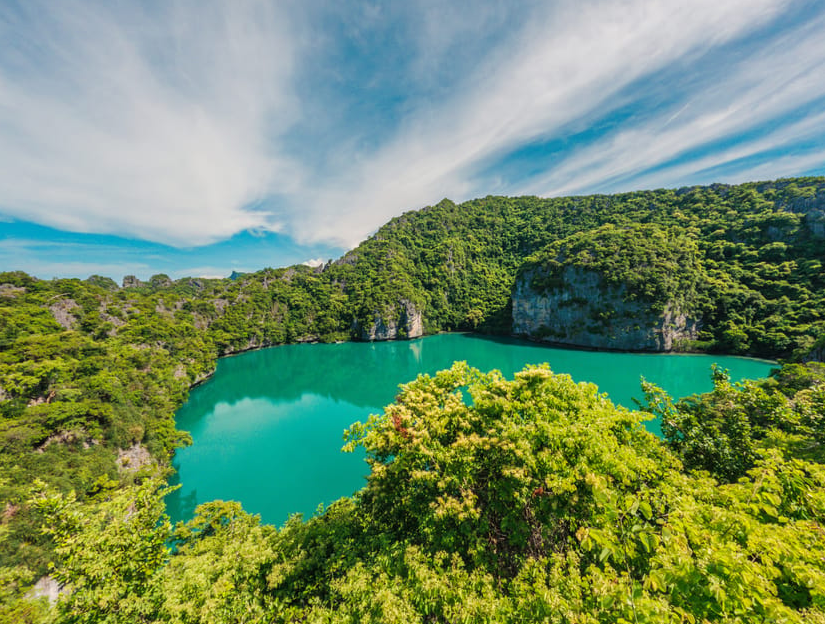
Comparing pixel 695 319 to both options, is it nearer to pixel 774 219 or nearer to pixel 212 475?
pixel 774 219

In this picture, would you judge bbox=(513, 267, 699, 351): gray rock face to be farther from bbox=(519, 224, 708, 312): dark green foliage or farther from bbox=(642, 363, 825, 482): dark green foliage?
bbox=(642, 363, 825, 482): dark green foliage

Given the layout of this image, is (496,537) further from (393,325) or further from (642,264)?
(393,325)

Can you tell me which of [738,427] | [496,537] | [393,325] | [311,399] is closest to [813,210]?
[738,427]

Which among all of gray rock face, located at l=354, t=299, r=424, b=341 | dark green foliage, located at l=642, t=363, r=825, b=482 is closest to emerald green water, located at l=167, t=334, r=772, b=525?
gray rock face, located at l=354, t=299, r=424, b=341

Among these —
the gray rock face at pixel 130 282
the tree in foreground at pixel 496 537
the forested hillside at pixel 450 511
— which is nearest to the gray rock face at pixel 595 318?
the forested hillside at pixel 450 511

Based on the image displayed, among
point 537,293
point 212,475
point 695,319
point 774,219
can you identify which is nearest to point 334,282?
point 537,293

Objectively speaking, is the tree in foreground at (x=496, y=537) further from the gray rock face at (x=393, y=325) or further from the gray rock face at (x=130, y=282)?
the gray rock face at (x=130, y=282)
